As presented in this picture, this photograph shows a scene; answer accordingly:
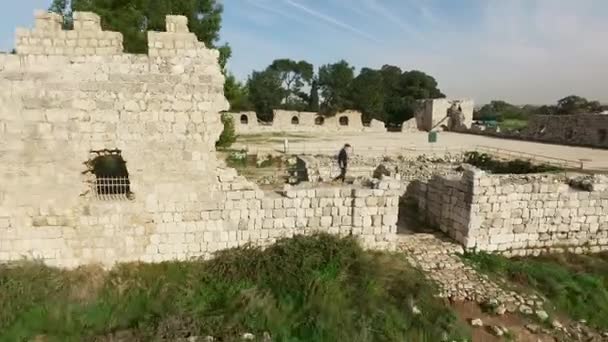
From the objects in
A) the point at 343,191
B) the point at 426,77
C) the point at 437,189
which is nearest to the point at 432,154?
the point at 437,189

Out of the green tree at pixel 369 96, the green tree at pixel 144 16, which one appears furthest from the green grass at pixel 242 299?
the green tree at pixel 369 96

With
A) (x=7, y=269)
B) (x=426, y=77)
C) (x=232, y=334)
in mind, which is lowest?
(x=232, y=334)

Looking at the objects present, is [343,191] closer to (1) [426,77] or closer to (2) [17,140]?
(2) [17,140]

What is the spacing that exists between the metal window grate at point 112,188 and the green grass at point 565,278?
22.6ft

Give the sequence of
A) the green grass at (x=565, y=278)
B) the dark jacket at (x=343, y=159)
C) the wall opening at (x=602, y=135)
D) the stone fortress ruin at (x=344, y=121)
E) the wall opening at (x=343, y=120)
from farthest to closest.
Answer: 1. the wall opening at (x=343, y=120)
2. the stone fortress ruin at (x=344, y=121)
3. the wall opening at (x=602, y=135)
4. the dark jacket at (x=343, y=159)
5. the green grass at (x=565, y=278)

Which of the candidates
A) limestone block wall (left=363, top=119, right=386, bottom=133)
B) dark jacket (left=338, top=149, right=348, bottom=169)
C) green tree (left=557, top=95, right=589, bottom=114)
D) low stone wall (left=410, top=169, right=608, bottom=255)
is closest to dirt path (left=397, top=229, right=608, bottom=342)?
low stone wall (left=410, top=169, right=608, bottom=255)

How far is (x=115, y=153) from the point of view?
688 cm

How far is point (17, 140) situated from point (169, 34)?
3069 millimetres

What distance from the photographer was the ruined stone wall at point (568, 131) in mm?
25578

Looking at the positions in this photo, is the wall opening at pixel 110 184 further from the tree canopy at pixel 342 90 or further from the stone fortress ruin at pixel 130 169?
the tree canopy at pixel 342 90

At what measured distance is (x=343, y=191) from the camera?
770cm

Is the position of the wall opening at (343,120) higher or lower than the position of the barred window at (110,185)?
higher

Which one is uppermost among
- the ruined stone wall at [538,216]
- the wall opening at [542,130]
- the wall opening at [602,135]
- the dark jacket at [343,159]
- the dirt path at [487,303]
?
the wall opening at [542,130]

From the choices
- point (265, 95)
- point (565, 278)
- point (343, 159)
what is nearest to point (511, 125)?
point (265, 95)
